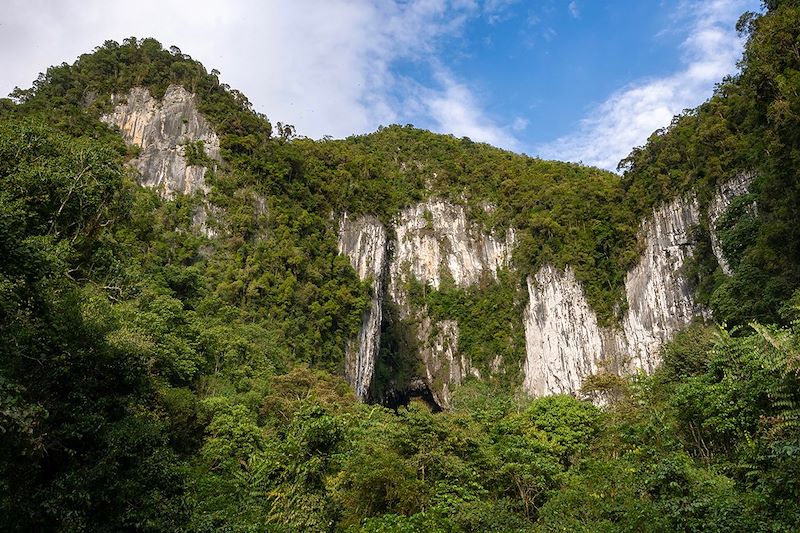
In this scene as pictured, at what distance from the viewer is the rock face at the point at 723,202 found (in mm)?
22297

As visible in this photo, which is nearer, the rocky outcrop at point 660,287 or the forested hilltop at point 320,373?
the forested hilltop at point 320,373

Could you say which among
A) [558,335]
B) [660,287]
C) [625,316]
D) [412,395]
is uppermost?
[660,287]

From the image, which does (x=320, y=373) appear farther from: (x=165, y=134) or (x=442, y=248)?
(x=442, y=248)

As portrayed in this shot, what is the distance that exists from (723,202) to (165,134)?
36118 millimetres

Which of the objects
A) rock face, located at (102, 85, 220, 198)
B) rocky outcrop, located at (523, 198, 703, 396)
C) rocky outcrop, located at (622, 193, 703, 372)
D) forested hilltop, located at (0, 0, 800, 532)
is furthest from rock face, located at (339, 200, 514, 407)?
rocky outcrop, located at (622, 193, 703, 372)

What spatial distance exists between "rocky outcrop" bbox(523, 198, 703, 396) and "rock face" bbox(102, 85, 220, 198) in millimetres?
25450

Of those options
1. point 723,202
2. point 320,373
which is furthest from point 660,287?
point 320,373

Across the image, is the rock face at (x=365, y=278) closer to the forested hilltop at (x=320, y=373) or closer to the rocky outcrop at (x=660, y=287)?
the forested hilltop at (x=320, y=373)

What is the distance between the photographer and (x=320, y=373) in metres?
26.9

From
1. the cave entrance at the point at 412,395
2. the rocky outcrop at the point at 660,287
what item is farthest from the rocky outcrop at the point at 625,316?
the cave entrance at the point at 412,395

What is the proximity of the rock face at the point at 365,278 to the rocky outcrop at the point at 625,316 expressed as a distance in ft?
37.4

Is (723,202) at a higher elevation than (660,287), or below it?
higher

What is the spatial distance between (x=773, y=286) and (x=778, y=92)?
17.8 feet

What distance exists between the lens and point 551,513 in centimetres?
940
